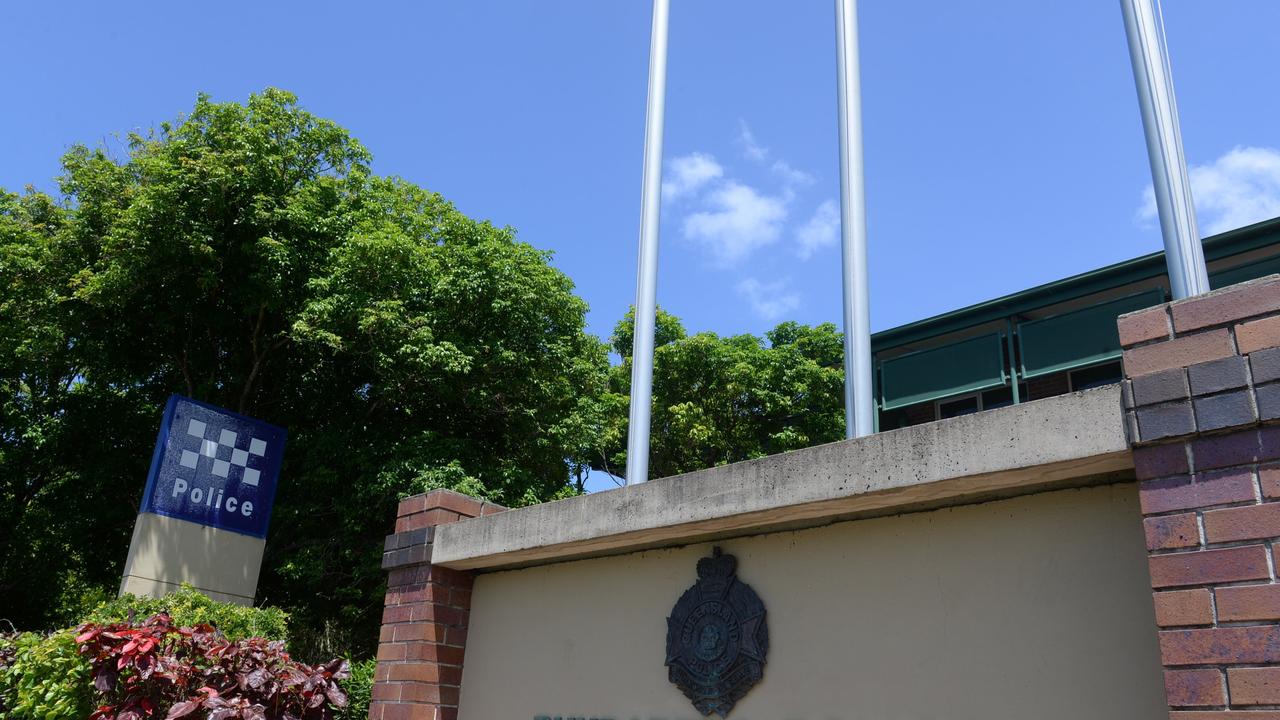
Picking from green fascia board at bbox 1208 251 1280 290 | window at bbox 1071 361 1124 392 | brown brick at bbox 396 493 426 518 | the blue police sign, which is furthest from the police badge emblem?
window at bbox 1071 361 1124 392

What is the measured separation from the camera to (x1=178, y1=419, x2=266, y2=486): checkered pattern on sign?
48.7ft

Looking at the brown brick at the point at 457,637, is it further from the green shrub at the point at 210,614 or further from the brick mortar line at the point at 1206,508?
the green shrub at the point at 210,614

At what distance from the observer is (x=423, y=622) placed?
247 inches

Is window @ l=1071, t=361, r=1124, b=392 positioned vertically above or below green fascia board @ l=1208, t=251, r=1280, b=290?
below

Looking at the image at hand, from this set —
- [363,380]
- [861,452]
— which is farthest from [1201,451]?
[363,380]

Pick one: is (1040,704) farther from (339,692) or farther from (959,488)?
(339,692)

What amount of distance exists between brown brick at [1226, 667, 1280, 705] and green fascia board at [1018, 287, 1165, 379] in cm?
1491

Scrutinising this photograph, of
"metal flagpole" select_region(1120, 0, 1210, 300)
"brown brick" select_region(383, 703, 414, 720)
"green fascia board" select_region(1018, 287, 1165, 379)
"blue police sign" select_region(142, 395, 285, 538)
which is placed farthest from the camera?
"green fascia board" select_region(1018, 287, 1165, 379)

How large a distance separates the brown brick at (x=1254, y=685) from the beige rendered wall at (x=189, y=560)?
1403cm

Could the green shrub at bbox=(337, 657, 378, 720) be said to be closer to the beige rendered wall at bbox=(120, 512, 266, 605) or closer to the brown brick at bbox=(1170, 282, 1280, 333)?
the beige rendered wall at bbox=(120, 512, 266, 605)

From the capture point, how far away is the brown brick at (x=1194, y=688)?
307 centimetres

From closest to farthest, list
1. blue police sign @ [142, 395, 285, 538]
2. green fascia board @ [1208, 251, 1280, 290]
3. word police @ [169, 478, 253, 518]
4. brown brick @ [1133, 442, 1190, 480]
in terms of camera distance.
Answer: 1. brown brick @ [1133, 442, 1190, 480]
2. blue police sign @ [142, 395, 285, 538]
3. word police @ [169, 478, 253, 518]
4. green fascia board @ [1208, 251, 1280, 290]

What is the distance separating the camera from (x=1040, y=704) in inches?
→ 148

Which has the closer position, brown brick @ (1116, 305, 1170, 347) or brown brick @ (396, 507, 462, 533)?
brown brick @ (1116, 305, 1170, 347)
